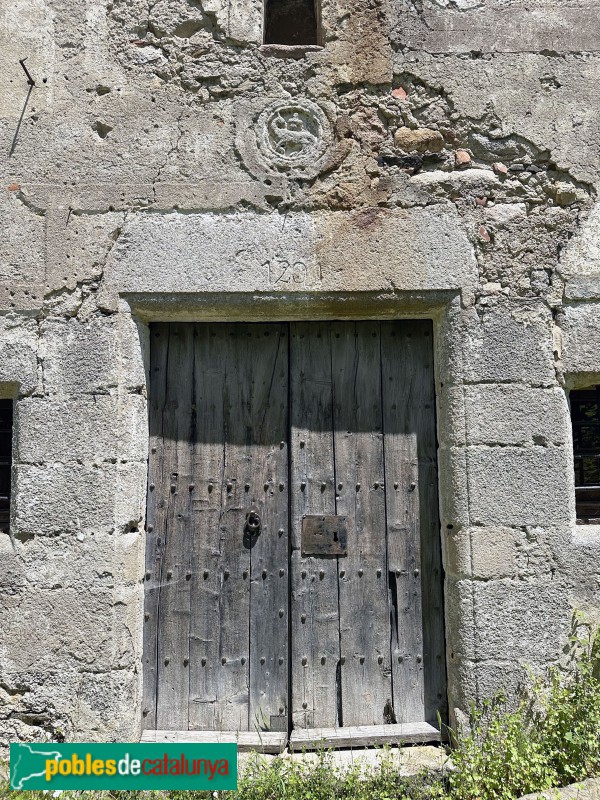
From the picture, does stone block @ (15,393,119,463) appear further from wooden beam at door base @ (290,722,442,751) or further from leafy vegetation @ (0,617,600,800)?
wooden beam at door base @ (290,722,442,751)

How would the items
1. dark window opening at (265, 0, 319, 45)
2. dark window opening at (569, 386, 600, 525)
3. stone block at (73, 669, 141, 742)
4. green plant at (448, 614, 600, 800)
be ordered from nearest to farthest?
green plant at (448, 614, 600, 800) < stone block at (73, 669, 141, 742) < dark window opening at (569, 386, 600, 525) < dark window opening at (265, 0, 319, 45)

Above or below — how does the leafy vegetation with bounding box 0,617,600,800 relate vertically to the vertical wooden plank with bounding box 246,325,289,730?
A: below

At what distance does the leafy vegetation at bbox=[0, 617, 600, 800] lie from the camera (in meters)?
2.58

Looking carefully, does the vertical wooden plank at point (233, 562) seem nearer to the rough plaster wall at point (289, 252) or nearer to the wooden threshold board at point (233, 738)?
the wooden threshold board at point (233, 738)

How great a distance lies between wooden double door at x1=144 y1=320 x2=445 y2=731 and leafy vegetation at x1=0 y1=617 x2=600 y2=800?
278 millimetres

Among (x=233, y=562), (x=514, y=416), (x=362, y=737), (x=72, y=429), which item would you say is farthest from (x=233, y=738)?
(x=514, y=416)

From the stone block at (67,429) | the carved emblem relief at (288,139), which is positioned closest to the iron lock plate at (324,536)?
the stone block at (67,429)

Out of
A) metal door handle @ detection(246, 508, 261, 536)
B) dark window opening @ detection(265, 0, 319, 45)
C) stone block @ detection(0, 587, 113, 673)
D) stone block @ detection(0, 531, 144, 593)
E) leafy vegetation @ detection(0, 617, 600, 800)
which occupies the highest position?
dark window opening @ detection(265, 0, 319, 45)

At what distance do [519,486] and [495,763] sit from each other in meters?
1.12

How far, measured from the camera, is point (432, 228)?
3031mm

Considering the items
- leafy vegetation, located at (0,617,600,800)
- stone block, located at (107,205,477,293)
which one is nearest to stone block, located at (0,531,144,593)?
leafy vegetation, located at (0,617,600,800)

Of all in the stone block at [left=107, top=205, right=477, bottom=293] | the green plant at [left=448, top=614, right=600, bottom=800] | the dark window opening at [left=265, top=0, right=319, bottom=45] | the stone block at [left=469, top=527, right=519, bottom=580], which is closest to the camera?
the green plant at [left=448, top=614, right=600, bottom=800]

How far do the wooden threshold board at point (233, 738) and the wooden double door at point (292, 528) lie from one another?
4 centimetres

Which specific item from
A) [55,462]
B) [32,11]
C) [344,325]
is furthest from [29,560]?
[32,11]
